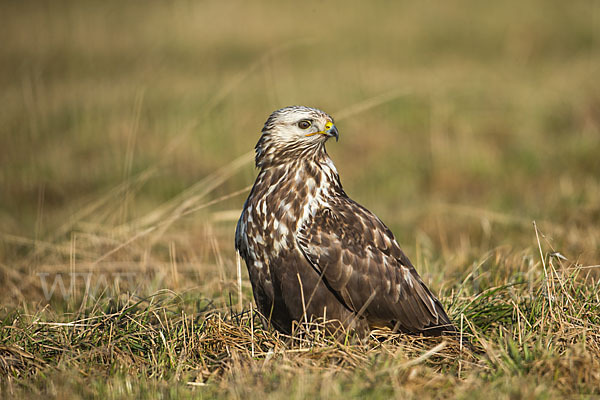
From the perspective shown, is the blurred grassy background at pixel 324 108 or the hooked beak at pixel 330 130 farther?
the blurred grassy background at pixel 324 108

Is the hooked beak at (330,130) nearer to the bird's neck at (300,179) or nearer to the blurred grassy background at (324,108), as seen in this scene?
the bird's neck at (300,179)

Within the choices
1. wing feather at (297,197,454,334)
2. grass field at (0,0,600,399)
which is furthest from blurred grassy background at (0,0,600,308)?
wing feather at (297,197,454,334)

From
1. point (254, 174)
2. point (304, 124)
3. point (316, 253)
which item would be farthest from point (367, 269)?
point (254, 174)

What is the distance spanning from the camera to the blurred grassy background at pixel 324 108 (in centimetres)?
732

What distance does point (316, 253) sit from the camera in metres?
4.06

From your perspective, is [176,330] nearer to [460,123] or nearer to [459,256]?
[459,256]

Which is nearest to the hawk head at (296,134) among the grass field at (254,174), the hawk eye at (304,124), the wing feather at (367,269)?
the hawk eye at (304,124)

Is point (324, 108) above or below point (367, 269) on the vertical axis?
above

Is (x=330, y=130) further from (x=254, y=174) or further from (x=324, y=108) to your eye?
(x=324, y=108)

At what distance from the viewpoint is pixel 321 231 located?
411 centimetres

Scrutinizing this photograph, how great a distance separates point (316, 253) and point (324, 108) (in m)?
8.86

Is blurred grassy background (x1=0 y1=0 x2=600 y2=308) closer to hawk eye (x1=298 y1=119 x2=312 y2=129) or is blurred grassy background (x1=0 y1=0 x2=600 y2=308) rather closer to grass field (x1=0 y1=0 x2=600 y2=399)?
grass field (x1=0 y1=0 x2=600 y2=399)

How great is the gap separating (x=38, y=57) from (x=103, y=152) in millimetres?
5976

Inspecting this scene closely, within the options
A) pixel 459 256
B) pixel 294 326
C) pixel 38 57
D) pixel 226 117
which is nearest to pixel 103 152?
pixel 226 117
